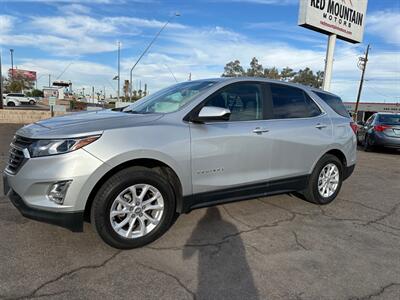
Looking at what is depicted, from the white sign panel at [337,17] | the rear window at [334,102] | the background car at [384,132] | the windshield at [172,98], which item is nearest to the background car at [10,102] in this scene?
the white sign panel at [337,17]

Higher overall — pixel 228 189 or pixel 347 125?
pixel 347 125

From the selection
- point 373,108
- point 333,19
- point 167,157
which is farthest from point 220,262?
point 373,108

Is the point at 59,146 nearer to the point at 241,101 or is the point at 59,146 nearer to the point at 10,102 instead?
the point at 241,101

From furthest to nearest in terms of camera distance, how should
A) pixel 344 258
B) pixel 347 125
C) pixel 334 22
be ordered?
pixel 334 22, pixel 347 125, pixel 344 258

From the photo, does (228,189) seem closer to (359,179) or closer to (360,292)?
(360,292)

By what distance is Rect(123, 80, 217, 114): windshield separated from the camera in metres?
3.93

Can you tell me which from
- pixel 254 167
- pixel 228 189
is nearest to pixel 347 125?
pixel 254 167

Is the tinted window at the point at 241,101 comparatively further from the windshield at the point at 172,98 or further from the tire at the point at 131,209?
the tire at the point at 131,209

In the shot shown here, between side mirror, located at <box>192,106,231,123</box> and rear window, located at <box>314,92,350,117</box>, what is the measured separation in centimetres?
233

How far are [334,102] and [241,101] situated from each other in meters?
2.15

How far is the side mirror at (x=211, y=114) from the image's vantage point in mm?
3592

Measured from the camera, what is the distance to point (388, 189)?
640 cm

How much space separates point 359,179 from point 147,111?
520 centimetres

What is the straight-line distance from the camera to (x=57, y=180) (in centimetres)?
301
